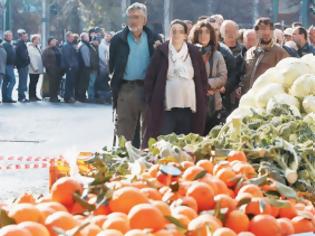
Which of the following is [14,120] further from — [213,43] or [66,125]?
[213,43]

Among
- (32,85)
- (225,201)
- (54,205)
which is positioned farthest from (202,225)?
(32,85)

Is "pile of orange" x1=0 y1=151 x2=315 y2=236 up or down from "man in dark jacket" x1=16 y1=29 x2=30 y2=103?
up

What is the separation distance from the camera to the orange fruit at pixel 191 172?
4.26m

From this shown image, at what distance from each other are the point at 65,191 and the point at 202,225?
725 mm

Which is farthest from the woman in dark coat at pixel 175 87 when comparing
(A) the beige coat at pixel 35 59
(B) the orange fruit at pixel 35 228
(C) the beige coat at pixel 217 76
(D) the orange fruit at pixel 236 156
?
(A) the beige coat at pixel 35 59

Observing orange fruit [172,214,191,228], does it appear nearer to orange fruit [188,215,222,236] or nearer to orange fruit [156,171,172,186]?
orange fruit [188,215,222,236]

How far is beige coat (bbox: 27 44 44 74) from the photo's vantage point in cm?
2355

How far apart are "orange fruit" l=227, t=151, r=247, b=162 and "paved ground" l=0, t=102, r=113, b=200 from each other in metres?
4.91

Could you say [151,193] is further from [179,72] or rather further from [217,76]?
[217,76]

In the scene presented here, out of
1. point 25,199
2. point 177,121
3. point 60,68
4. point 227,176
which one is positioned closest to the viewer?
point 25,199

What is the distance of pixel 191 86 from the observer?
375 inches

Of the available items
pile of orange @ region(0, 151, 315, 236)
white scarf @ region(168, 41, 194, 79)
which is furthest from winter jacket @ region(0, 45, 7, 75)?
pile of orange @ region(0, 151, 315, 236)

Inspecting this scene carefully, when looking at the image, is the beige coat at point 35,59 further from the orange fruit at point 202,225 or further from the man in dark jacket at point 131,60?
the orange fruit at point 202,225

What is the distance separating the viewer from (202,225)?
348 centimetres
